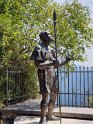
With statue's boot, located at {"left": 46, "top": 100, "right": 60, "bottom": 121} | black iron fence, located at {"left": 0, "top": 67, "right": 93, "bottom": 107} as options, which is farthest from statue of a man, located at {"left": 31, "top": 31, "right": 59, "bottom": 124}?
black iron fence, located at {"left": 0, "top": 67, "right": 93, "bottom": 107}

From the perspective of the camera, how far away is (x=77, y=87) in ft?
38.7

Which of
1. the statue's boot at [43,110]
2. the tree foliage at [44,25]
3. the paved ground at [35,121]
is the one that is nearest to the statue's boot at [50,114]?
the paved ground at [35,121]

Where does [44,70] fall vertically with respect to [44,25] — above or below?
below

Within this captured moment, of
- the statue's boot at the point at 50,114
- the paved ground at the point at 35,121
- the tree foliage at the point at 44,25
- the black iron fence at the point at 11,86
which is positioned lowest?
the paved ground at the point at 35,121

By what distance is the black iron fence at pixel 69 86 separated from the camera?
454 inches

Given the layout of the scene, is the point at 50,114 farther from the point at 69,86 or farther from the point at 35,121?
the point at 69,86

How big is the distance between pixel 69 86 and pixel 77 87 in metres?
0.32

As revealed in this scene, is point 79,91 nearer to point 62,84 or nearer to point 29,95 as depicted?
point 62,84

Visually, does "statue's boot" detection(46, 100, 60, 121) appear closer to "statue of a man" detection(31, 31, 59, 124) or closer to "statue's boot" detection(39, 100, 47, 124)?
"statue of a man" detection(31, 31, 59, 124)

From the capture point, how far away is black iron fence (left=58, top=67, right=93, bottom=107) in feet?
38.0

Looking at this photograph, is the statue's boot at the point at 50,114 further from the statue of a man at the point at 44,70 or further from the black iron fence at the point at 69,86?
the black iron fence at the point at 69,86

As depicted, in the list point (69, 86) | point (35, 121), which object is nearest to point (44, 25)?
point (69, 86)

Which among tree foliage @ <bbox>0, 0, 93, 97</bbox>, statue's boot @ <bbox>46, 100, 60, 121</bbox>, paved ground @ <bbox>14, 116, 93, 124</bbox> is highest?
tree foliage @ <bbox>0, 0, 93, 97</bbox>

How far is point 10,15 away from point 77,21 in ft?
7.48
